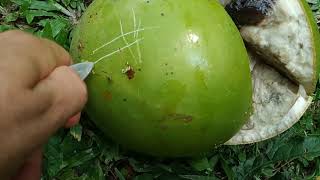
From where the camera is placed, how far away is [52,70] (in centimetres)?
137

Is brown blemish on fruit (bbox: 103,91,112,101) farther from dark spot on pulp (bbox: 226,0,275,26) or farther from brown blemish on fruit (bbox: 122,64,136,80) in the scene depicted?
dark spot on pulp (bbox: 226,0,275,26)

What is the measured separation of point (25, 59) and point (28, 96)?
0.30 feet

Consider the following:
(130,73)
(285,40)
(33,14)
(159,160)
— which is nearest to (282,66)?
(285,40)

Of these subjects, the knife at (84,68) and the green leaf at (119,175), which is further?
the green leaf at (119,175)

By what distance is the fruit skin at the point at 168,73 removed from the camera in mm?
1866

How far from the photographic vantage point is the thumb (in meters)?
1.25

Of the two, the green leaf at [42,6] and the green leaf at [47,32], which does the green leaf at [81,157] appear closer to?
the green leaf at [47,32]

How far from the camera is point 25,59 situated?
4.08 feet

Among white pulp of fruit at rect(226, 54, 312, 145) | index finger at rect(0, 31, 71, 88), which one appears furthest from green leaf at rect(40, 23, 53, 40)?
index finger at rect(0, 31, 71, 88)

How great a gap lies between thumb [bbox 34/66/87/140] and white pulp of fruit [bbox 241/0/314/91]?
1.08m

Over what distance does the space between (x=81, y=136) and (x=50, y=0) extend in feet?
2.15

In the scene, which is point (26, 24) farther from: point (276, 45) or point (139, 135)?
point (276, 45)

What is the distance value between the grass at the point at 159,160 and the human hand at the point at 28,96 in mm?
918

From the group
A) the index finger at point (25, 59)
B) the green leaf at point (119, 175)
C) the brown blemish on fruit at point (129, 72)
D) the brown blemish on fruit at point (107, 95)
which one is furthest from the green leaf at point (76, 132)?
the index finger at point (25, 59)
